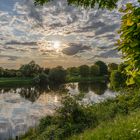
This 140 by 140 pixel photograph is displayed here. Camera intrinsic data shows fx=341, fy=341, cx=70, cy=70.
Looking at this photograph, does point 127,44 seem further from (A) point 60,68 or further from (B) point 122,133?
(A) point 60,68

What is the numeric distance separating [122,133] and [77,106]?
48.9ft

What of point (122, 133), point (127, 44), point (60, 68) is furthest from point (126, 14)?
point (60, 68)

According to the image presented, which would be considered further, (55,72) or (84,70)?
(84,70)

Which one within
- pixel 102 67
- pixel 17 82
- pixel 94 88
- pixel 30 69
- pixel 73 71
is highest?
pixel 102 67

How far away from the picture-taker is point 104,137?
431 inches

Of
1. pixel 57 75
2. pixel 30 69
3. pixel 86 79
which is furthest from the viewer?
pixel 86 79

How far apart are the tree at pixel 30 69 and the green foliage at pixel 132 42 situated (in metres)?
143

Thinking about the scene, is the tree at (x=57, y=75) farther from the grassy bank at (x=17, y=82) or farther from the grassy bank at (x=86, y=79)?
the grassy bank at (x=17, y=82)

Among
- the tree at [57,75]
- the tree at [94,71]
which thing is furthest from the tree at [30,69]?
the tree at [94,71]

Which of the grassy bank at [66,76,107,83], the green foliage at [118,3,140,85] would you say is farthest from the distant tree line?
the green foliage at [118,3,140,85]

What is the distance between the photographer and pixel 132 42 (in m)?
4.86

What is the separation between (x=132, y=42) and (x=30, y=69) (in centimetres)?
14490

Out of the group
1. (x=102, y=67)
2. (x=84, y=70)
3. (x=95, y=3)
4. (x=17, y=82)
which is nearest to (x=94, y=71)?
(x=102, y=67)

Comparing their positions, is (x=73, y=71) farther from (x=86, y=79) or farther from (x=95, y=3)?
(x=95, y=3)
